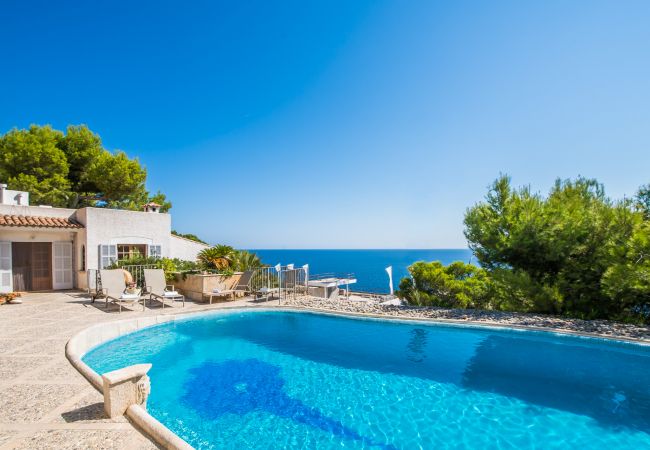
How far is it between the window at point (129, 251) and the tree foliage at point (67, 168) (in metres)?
10.2

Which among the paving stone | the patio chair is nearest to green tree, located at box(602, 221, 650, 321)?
the paving stone

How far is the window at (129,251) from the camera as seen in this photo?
16078 mm

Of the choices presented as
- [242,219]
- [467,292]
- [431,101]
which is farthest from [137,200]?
[467,292]

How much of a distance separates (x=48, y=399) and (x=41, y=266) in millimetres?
14996

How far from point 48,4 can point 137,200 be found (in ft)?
65.6

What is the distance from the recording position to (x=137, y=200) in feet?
96.4

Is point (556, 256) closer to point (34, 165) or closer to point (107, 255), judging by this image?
point (107, 255)

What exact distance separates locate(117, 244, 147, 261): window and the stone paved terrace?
723cm

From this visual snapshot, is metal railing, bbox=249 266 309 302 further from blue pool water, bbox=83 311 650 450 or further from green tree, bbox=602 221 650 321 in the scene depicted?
green tree, bbox=602 221 650 321

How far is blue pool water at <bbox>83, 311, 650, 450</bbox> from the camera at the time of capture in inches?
193

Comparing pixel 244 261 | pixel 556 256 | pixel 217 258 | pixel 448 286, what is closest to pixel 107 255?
pixel 217 258

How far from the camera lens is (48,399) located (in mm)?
4438

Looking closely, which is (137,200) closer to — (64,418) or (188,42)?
(188,42)

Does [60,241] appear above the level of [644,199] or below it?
below
